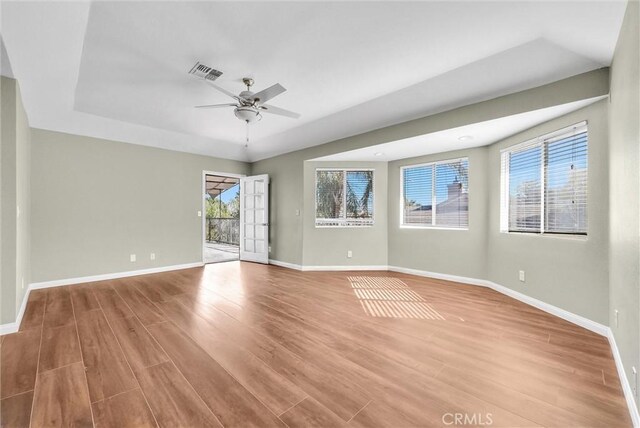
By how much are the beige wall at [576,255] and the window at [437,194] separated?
0.82m

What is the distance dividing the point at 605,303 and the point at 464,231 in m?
2.01

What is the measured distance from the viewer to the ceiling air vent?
2592 millimetres

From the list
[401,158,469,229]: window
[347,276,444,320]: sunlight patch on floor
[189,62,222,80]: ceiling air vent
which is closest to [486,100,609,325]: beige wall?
[401,158,469,229]: window

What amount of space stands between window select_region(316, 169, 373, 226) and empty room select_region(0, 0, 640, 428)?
1.22ft

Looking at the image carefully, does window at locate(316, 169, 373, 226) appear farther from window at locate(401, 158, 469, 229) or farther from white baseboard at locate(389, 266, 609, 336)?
Result: white baseboard at locate(389, 266, 609, 336)

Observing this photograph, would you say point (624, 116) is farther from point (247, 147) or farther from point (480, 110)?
point (247, 147)

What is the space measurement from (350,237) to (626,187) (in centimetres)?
397

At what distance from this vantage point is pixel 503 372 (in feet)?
6.25

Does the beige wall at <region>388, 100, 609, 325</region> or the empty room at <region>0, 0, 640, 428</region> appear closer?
the empty room at <region>0, 0, 640, 428</region>

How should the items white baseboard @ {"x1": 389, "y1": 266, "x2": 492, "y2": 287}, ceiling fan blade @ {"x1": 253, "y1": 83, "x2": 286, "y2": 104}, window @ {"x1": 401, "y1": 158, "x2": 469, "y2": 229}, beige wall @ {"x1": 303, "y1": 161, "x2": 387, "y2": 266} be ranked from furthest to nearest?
beige wall @ {"x1": 303, "y1": 161, "x2": 387, "y2": 266} → window @ {"x1": 401, "y1": 158, "x2": 469, "y2": 229} → white baseboard @ {"x1": 389, "y1": 266, "x2": 492, "y2": 287} → ceiling fan blade @ {"x1": 253, "y1": 83, "x2": 286, "y2": 104}

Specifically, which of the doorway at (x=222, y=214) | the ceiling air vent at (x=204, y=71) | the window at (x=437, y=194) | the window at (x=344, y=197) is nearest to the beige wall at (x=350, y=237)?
the window at (x=344, y=197)

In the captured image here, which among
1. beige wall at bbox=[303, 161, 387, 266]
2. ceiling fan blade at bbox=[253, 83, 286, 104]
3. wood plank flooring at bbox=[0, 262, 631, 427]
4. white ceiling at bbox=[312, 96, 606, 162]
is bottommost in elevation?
wood plank flooring at bbox=[0, 262, 631, 427]

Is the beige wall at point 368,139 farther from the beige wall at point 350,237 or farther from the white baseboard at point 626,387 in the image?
the white baseboard at point 626,387

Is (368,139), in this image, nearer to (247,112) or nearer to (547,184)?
(247,112)
